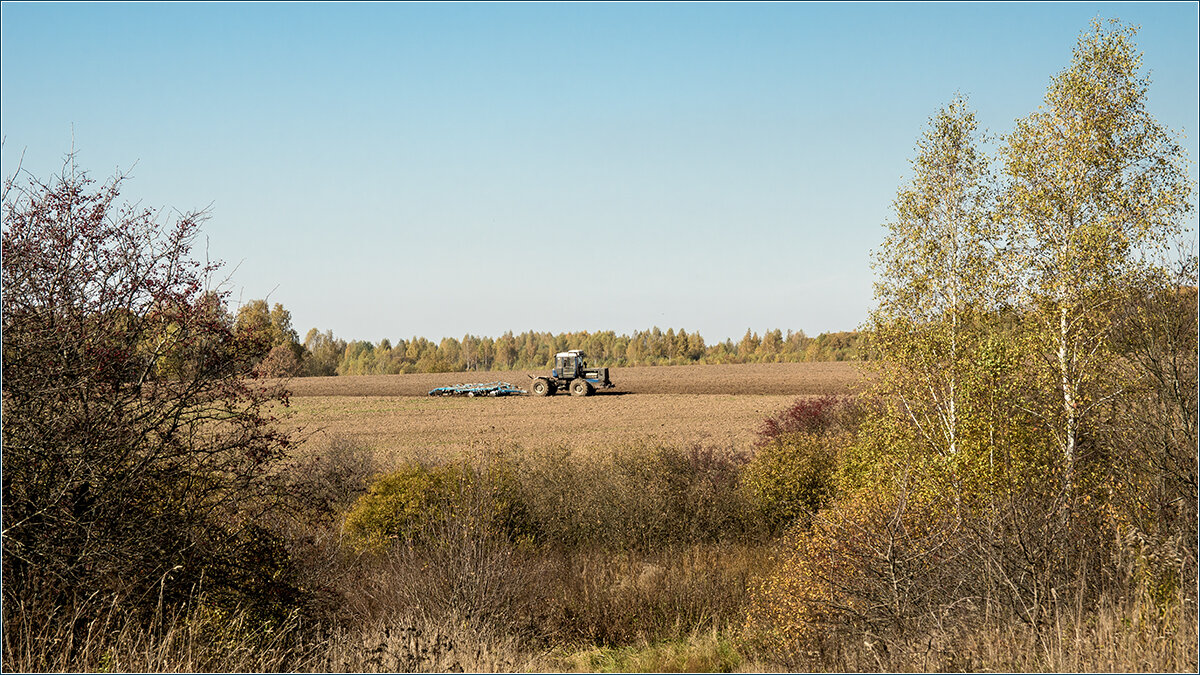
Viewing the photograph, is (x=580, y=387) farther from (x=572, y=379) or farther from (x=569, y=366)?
(x=569, y=366)

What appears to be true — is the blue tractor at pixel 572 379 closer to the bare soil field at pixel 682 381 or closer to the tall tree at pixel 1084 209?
the bare soil field at pixel 682 381

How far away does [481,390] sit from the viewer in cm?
5738

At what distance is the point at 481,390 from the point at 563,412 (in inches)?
472

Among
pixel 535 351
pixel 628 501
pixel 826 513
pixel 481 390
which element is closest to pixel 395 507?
pixel 628 501

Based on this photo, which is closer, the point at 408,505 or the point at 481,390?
the point at 408,505

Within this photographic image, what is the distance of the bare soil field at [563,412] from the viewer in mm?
35838

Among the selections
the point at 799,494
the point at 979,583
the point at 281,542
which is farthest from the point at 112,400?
the point at 799,494

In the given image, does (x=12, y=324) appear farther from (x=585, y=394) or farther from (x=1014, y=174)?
(x=585, y=394)

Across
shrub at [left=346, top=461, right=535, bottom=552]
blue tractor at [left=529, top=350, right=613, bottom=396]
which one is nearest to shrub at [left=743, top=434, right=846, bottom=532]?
shrub at [left=346, top=461, right=535, bottom=552]

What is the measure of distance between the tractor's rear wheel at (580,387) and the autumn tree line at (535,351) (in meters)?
29.0

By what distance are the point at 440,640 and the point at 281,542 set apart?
311 cm

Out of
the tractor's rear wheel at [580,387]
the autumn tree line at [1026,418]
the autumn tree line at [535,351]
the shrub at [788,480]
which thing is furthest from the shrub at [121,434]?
the autumn tree line at [535,351]

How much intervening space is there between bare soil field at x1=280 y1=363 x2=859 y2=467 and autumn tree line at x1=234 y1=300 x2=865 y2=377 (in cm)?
1427

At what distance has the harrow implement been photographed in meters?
56.7
